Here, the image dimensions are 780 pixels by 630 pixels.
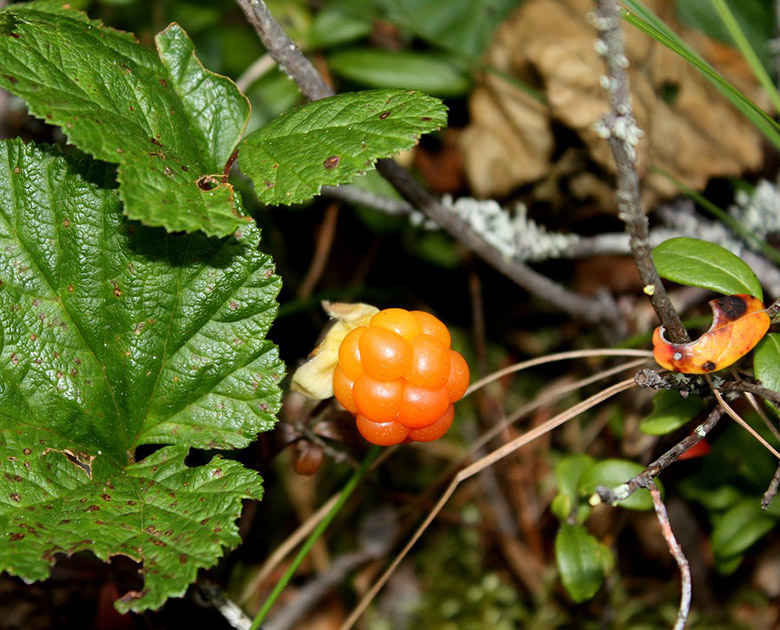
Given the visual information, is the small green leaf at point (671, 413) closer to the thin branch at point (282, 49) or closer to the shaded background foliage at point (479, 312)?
the shaded background foliage at point (479, 312)

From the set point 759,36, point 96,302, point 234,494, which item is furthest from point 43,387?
point 759,36

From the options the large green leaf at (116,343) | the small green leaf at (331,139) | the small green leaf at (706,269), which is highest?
the small green leaf at (331,139)

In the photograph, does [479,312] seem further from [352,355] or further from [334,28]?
[352,355]

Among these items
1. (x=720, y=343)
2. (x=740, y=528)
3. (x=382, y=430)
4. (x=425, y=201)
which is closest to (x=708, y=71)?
(x=720, y=343)

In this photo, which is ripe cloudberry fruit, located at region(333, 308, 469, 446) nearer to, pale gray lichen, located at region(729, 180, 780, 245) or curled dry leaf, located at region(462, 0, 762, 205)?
curled dry leaf, located at region(462, 0, 762, 205)

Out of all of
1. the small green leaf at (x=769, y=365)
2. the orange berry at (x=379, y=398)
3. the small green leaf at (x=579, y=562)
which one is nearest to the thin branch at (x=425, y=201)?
the orange berry at (x=379, y=398)

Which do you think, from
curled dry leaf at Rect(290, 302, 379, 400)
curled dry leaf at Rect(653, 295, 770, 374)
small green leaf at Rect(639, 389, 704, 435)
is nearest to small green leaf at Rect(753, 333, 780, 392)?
curled dry leaf at Rect(653, 295, 770, 374)
